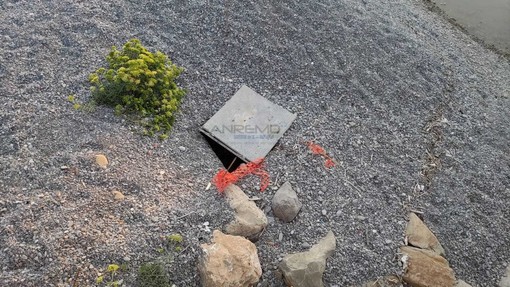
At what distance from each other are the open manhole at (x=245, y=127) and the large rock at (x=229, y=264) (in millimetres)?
1020

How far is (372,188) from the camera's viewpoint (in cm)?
466

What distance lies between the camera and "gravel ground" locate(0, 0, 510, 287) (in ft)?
12.6

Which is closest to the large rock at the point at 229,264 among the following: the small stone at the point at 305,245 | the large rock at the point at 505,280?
the small stone at the point at 305,245

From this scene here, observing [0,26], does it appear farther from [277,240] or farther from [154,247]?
[277,240]

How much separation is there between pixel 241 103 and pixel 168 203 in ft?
4.71

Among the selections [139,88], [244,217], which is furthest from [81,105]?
[244,217]

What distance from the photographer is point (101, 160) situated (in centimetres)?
417

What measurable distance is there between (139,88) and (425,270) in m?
2.93

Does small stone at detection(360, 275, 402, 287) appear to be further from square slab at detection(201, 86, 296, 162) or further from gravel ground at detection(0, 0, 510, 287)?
square slab at detection(201, 86, 296, 162)

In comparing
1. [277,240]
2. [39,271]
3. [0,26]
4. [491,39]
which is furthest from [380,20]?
[39,271]

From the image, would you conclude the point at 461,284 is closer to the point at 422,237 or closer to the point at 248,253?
the point at 422,237

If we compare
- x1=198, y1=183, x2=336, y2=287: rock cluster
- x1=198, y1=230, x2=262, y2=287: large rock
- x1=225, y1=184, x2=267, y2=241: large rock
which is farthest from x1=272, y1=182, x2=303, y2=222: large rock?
x1=198, y1=230, x2=262, y2=287: large rock

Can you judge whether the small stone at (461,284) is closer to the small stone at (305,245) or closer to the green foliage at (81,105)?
the small stone at (305,245)

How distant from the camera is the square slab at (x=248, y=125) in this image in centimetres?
475
